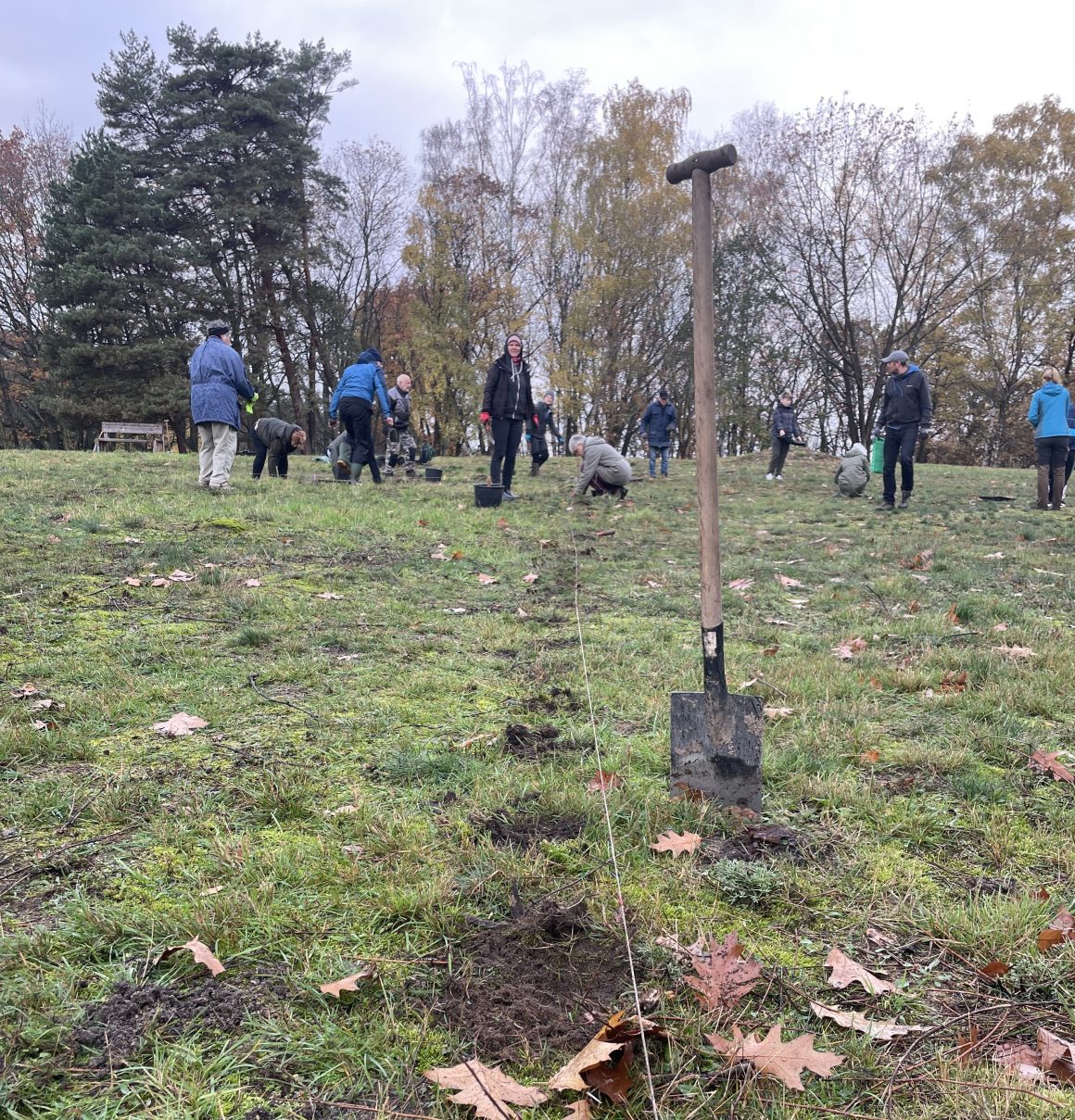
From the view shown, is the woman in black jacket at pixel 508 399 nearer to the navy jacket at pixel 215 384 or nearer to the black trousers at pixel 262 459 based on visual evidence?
the navy jacket at pixel 215 384

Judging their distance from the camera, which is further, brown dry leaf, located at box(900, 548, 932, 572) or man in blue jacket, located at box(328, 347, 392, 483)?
man in blue jacket, located at box(328, 347, 392, 483)

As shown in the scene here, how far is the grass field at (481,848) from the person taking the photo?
1494mm

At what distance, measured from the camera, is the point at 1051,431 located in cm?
1048

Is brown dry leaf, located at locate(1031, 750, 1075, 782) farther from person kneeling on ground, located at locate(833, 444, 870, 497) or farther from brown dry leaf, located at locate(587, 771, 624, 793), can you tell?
person kneeling on ground, located at locate(833, 444, 870, 497)

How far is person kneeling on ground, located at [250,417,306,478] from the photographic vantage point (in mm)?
11484

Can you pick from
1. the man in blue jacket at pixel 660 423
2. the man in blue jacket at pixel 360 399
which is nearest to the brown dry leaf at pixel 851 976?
the man in blue jacket at pixel 360 399

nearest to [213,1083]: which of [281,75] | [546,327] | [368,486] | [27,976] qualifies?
[27,976]

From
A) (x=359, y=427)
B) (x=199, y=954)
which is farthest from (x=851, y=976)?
(x=359, y=427)

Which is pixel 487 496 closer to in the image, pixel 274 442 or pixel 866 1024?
pixel 274 442

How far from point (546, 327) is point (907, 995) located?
94.3ft

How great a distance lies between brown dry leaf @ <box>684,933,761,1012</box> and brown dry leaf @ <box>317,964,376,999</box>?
0.70 m

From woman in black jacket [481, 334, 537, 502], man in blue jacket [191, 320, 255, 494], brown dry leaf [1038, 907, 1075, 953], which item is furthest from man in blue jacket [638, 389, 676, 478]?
brown dry leaf [1038, 907, 1075, 953]

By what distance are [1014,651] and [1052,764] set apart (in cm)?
154

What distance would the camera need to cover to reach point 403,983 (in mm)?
1693
